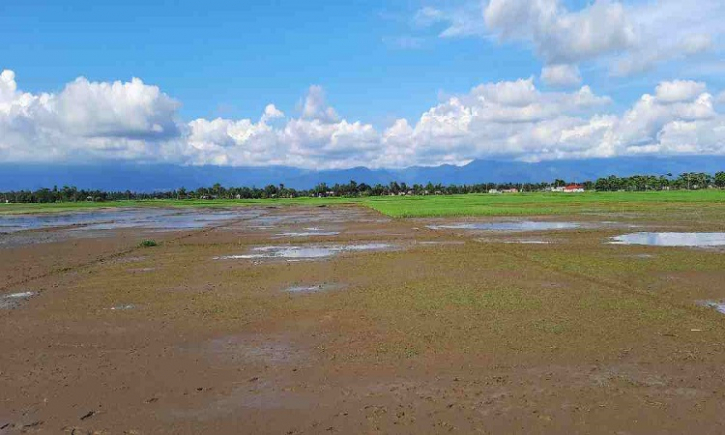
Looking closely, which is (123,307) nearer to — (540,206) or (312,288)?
(312,288)

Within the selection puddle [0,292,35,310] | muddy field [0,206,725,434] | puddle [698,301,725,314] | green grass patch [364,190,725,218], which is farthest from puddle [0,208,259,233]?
puddle [698,301,725,314]

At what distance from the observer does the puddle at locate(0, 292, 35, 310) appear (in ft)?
43.8

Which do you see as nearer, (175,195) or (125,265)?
(125,265)

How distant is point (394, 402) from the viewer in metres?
6.75

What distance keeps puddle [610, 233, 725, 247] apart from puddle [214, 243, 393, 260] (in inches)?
426

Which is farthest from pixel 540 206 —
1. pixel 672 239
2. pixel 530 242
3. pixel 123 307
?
pixel 123 307

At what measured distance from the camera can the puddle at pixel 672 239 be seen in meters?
23.7

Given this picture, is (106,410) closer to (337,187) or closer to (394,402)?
(394,402)

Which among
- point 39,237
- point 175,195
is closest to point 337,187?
point 175,195

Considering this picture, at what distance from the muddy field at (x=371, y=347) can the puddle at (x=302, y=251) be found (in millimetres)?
3132

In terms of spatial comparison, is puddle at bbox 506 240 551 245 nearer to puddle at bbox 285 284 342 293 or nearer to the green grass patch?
puddle at bbox 285 284 342 293

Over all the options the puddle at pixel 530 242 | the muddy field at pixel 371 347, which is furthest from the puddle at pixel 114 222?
the muddy field at pixel 371 347

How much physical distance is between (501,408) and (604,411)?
3.70ft

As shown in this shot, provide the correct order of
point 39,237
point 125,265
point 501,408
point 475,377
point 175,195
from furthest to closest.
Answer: point 175,195 < point 39,237 < point 125,265 < point 475,377 < point 501,408
